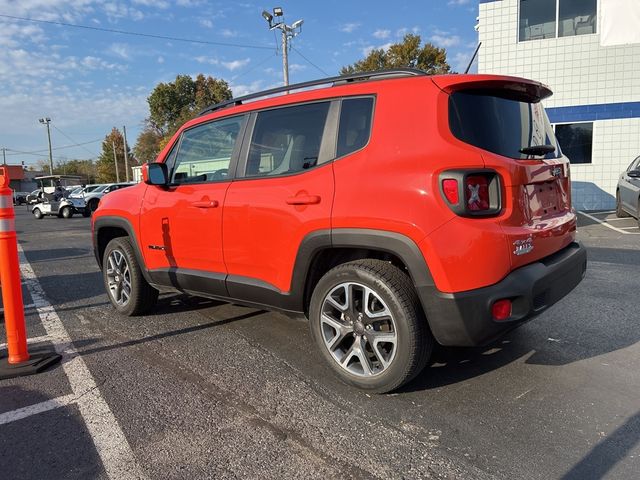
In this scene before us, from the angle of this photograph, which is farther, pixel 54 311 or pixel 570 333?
pixel 54 311

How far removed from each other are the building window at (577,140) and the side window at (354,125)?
13.1 m

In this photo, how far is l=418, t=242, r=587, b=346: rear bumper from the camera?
2.54 meters

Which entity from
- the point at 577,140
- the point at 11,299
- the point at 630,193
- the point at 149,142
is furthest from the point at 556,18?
the point at 149,142

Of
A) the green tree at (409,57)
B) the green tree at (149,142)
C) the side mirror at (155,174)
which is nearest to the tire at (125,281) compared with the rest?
the side mirror at (155,174)

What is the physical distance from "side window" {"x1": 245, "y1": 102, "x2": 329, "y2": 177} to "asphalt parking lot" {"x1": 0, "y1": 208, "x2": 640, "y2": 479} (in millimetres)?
1440

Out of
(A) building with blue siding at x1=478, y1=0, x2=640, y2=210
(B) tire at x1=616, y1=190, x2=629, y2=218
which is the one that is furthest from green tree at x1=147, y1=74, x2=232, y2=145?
(B) tire at x1=616, y1=190, x2=629, y2=218

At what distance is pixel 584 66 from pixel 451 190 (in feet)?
46.1

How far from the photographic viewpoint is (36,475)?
7.51 feet

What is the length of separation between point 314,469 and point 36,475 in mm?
1345

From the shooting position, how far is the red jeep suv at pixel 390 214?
8.45ft

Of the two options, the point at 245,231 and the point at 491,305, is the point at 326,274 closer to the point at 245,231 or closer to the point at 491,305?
the point at 245,231

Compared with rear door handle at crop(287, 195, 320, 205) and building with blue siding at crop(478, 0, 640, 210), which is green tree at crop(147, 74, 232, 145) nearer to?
building with blue siding at crop(478, 0, 640, 210)

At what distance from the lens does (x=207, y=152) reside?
406 cm

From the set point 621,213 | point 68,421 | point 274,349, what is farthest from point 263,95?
point 621,213
